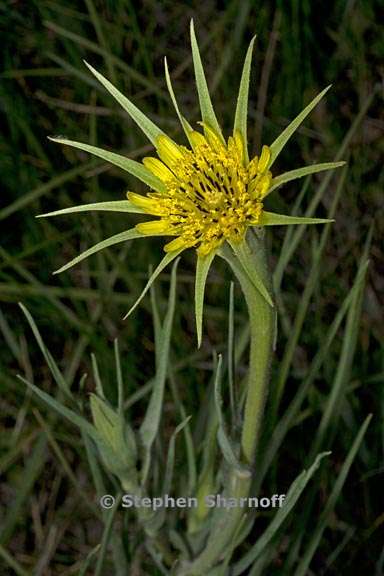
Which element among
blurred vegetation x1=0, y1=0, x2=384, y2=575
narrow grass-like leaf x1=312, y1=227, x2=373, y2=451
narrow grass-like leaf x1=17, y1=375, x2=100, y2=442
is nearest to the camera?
narrow grass-like leaf x1=17, y1=375, x2=100, y2=442

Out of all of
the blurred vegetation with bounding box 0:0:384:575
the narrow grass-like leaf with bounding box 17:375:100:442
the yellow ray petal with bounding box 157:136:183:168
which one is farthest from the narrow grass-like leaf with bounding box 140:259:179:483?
the blurred vegetation with bounding box 0:0:384:575

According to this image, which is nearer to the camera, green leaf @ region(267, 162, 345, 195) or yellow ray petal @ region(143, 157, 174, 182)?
green leaf @ region(267, 162, 345, 195)

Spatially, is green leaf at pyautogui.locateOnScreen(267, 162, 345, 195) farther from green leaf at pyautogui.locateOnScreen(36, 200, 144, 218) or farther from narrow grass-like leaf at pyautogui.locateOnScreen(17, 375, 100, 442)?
narrow grass-like leaf at pyautogui.locateOnScreen(17, 375, 100, 442)

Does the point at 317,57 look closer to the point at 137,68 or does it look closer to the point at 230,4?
the point at 230,4

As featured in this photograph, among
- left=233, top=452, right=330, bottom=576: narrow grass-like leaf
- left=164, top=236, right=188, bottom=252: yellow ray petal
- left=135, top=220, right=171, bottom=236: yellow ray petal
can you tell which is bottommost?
left=233, top=452, right=330, bottom=576: narrow grass-like leaf

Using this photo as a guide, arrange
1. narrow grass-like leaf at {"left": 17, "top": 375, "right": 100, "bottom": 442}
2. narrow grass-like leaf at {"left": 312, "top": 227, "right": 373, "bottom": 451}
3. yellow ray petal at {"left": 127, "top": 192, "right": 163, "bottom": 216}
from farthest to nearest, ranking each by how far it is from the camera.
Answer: narrow grass-like leaf at {"left": 312, "top": 227, "right": 373, "bottom": 451} → narrow grass-like leaf at {"left": 17, "top": 375, "right": 100, "bottom": 442} → yellow ray petal at {"left": 127, "top": 192, "right": 163, "bottom": 216}

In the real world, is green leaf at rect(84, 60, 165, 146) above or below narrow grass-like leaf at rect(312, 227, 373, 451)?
above

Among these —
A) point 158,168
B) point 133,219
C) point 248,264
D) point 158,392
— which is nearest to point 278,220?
point 248,264

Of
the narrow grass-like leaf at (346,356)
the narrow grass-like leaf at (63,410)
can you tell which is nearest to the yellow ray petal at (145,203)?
the narrow grass-like leaf at (63,410)
